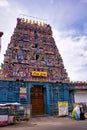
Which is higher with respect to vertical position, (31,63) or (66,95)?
(31,63)

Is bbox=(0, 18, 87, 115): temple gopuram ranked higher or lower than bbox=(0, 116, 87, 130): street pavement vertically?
higher

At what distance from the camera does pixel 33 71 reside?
998 inches

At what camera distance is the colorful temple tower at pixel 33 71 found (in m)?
23.8

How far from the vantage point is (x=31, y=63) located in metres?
25.8

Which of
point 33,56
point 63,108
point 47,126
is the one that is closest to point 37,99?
point 63,108

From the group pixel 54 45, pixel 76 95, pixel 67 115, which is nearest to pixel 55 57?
pixel 54 45

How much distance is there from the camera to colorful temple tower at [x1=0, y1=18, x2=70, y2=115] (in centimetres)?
2384

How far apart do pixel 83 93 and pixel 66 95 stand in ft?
9.59

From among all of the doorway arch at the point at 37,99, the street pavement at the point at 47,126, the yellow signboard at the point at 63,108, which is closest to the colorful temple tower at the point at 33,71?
the doorway arch at the point at 37,99

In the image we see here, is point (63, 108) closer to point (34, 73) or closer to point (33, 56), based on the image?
point (34, 73)

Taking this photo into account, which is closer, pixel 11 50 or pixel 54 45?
pixel 11 50

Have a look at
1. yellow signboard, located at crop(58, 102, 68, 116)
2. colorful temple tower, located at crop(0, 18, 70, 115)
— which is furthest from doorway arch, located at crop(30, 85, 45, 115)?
yellow signboard, located at crop(58, 102, 68, 116)

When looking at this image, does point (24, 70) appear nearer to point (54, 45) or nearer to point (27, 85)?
point (27, 85)

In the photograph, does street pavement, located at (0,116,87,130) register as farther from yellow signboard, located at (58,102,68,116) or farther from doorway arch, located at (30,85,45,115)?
doorway arch, located at (30,85,45,115)
